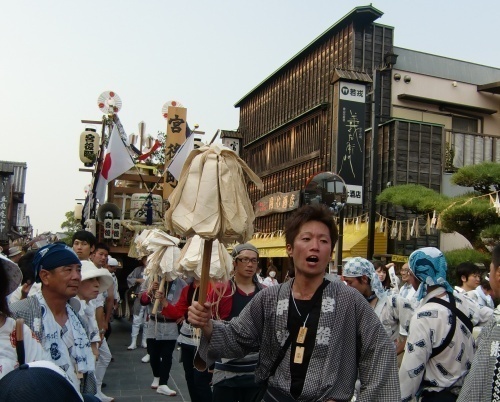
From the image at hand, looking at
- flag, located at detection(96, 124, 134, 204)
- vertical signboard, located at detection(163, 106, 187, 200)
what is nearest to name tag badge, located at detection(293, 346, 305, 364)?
flag, located at detection(96, 124, 134, 204)

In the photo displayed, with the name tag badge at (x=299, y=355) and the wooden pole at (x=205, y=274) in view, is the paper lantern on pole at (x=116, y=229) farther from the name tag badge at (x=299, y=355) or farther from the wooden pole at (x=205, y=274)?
the name tag badge at (x=299, y=355)

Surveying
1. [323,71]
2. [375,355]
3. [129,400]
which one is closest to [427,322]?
[375,355]

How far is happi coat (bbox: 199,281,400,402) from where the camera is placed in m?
2.78

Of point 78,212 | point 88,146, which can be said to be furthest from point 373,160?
point 78,212

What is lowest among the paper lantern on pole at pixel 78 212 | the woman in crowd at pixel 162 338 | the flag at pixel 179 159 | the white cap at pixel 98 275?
the woman in crowd at pixel 162 338

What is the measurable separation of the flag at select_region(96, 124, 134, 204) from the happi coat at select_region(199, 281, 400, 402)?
11.8 meters

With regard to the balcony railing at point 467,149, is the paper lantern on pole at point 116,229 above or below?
below

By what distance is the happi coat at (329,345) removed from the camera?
9.12ft

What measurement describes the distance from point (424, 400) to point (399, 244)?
16.0 meters

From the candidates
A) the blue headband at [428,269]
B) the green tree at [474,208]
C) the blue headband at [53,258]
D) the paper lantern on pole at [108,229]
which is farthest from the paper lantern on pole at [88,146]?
the blue headband at [428,269]

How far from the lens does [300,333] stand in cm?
291

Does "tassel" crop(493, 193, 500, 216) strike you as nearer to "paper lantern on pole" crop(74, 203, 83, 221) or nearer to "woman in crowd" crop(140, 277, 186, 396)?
"woman in crowd" crop(140, 277, 186, 396)

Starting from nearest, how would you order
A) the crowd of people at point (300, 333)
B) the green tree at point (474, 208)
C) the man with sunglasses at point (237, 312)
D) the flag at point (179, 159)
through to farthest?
the crowd of people at point (300, 333), the man with sunglasses at point (237, 312), the flag at point (179, 159), the green tree at point (474, 208)

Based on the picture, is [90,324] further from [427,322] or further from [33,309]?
[427,322]
